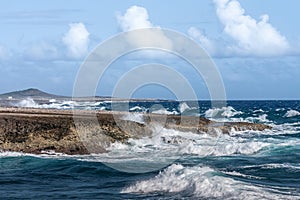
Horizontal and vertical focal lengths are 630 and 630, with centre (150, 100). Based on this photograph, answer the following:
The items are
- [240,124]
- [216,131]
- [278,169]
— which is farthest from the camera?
[240,124]

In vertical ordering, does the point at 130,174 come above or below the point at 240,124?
below

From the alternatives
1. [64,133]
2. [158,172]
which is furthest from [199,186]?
→ [64,133]

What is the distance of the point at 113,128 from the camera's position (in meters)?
42.3

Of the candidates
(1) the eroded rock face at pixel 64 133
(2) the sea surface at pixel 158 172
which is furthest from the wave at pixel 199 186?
(1) the eroded rock face at pixel 64 133

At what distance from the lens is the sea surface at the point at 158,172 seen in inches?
901

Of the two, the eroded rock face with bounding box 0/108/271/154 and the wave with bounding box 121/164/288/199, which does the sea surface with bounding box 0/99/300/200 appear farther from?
the eroded rock face with bounding box 0/108/271/154

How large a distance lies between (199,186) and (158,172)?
5.15 metres

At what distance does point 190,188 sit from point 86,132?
16701mm

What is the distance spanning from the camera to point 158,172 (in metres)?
28.4

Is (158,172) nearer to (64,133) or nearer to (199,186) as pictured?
(199,186)

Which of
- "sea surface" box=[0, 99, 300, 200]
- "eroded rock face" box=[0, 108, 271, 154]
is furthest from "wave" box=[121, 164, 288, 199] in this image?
"eroded rock face" box=[0, 108, 271, 154]

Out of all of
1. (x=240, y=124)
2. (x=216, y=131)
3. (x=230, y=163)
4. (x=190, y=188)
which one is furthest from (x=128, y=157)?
(x=240, y=124)

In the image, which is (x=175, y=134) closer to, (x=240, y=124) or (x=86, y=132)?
(x=86, y=132)

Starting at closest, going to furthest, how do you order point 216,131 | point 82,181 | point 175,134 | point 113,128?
1. point 82,181
2. point 113,128
3. point 175,134
4. point 216,131
